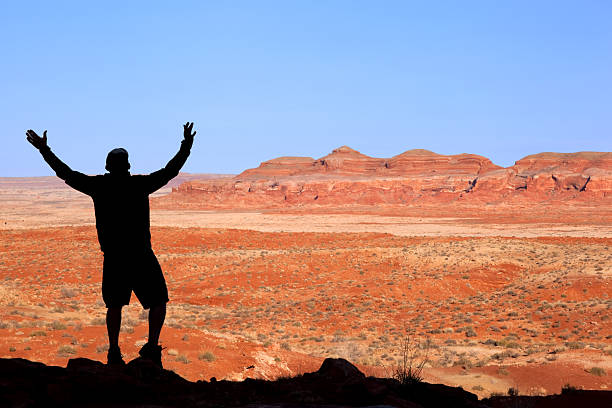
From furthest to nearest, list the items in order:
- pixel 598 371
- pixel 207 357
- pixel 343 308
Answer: pixel 343 308 → pixel 598 371 → pixel 207 357

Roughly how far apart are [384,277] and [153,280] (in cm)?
2330

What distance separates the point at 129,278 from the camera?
4.27 m

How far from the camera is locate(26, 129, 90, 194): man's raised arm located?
4102 millimetres

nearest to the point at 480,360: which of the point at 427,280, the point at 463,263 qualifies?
the point at 427,280

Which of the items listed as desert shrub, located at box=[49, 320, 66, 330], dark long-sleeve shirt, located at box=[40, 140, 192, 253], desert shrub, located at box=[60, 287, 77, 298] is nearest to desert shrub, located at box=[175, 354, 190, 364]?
desert shrub, located at box=[49, 320, 66, 330]

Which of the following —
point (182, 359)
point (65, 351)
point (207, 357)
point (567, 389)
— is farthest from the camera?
point (207, 357)

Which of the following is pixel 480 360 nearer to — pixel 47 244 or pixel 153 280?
pixel 153 280

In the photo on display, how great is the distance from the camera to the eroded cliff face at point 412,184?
110 metres

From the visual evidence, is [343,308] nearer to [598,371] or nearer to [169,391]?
[598,371]

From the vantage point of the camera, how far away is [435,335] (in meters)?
16.3

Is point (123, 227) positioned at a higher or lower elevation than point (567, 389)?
higher

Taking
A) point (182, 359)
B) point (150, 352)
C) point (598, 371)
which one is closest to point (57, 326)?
point (182, 359)

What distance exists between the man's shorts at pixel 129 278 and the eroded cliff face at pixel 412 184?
107 m

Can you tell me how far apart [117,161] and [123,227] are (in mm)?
564
